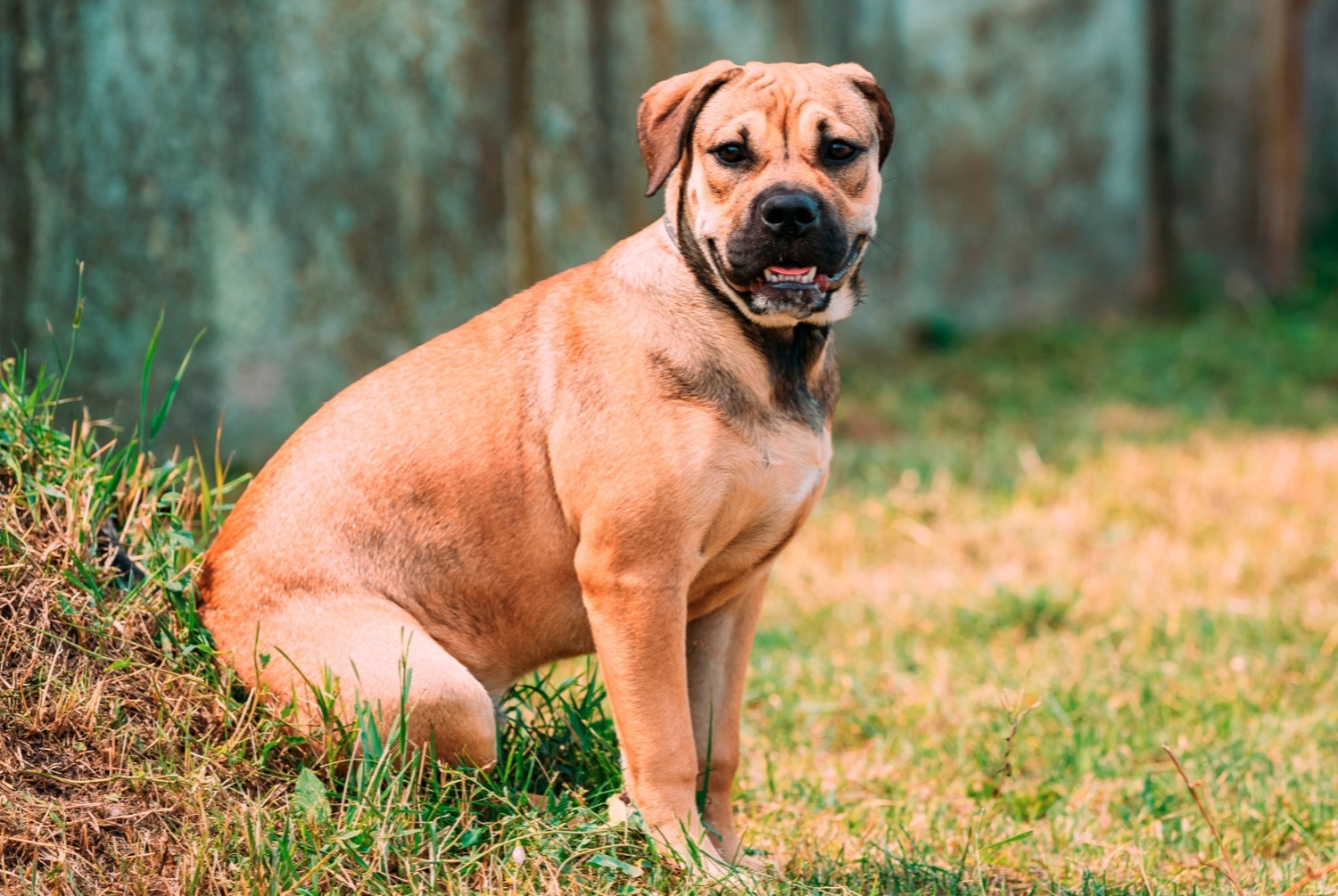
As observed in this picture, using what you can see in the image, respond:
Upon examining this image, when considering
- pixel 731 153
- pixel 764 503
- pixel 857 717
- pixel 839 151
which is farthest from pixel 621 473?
pixel 857 717

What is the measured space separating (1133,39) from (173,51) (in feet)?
23.8

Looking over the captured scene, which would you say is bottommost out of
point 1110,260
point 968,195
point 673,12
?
point 1110,260

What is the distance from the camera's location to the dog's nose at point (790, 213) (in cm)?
306

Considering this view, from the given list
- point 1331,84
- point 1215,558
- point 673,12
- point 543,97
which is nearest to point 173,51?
point 543,97

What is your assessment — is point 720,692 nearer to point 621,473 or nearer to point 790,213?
point 621,473

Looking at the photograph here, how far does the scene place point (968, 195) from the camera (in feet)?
33.3

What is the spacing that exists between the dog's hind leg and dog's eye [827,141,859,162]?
1.44 meters

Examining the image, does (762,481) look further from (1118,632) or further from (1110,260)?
(1110,260)

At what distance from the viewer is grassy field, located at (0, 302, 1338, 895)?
2963 mm

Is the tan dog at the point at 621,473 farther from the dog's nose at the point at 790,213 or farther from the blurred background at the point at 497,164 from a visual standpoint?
the blurred background at the point at 497,164

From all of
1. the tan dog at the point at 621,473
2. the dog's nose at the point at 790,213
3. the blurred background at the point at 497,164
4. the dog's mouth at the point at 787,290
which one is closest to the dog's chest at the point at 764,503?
the tan dog at the point at 621,473

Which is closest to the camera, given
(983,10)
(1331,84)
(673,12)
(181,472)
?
(181,472)

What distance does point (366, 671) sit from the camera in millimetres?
3062

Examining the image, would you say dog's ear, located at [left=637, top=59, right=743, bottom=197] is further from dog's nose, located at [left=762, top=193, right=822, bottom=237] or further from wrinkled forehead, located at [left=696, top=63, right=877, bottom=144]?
→ dog's nose, located at [left=762, top=193, right=822, bottom=237]
